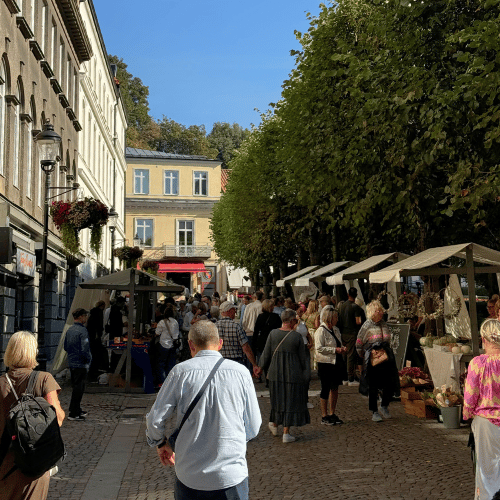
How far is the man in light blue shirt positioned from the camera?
448 cm

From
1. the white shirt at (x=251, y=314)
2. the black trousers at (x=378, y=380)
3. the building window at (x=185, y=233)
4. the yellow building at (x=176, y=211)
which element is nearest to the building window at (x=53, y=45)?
the white shirt at (x=251, y=314)

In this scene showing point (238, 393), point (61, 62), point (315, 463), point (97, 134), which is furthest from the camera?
point (97, 134)

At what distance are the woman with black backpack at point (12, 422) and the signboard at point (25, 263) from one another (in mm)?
12663

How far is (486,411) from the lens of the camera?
21.0 feet

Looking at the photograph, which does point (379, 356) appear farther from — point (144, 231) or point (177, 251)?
point (144, 231)

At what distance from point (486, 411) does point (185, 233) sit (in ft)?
196

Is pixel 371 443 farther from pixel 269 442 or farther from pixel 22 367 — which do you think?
pixel 22 367

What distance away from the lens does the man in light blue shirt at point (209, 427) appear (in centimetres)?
448

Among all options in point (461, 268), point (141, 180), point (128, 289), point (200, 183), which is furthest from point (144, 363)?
point (200, 183)

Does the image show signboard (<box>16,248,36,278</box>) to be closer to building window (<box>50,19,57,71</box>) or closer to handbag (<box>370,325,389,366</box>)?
building window (<box>50,19,57,71</box>)

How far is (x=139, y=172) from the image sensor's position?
65.7 m

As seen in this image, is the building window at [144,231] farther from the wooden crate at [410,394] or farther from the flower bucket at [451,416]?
the flower bucket at [451,416]

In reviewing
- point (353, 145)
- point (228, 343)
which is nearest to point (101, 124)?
point (353, 145)

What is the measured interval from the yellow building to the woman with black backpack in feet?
193
